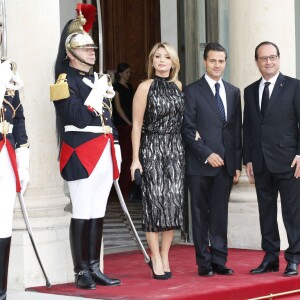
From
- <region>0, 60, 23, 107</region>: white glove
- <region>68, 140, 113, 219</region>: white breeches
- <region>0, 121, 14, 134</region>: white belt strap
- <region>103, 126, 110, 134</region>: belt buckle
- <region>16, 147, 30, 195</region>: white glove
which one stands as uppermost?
<region>0, 60, 23, 107</region>: white glove

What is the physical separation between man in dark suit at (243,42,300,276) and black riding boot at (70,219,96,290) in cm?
140

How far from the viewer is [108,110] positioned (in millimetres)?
7809

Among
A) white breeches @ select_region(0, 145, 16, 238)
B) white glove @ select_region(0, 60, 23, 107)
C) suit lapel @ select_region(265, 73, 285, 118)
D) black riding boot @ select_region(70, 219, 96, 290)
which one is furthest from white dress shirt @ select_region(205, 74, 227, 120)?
white breeches @ select_region(0, 145, 16, 238)

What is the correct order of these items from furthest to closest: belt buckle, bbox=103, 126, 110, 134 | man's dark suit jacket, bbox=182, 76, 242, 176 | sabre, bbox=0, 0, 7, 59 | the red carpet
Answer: man's dark suit jacket, bbox=182, 76, 242, 176, belt buckle, bbox=103, 126, 110, 134, the red carpet, sabre, bbox=0, 0, 7, 59

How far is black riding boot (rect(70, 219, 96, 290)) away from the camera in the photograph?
766 centimetres

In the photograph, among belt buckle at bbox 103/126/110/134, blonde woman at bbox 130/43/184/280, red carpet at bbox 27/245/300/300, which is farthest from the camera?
blonde woman at bbox 130/43/184/280

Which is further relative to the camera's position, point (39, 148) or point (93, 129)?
point (39, 148)

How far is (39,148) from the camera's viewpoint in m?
7.97

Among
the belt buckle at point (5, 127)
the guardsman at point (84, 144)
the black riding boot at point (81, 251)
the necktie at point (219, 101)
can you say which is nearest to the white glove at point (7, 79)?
the belt buckle at point (5, 127)

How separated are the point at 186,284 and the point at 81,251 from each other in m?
0.77

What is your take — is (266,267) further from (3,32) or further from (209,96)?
(3,32)

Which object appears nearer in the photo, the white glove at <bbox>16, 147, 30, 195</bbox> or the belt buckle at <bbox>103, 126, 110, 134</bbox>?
the white glove at <bbox>16, 147, 30, 195</bbox>

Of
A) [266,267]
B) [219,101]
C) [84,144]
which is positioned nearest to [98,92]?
[84,144]

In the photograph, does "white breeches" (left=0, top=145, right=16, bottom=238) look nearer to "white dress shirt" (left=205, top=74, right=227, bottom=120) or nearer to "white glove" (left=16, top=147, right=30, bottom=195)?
"white glove" (left=16, top=147, right=30, bottom=195)
